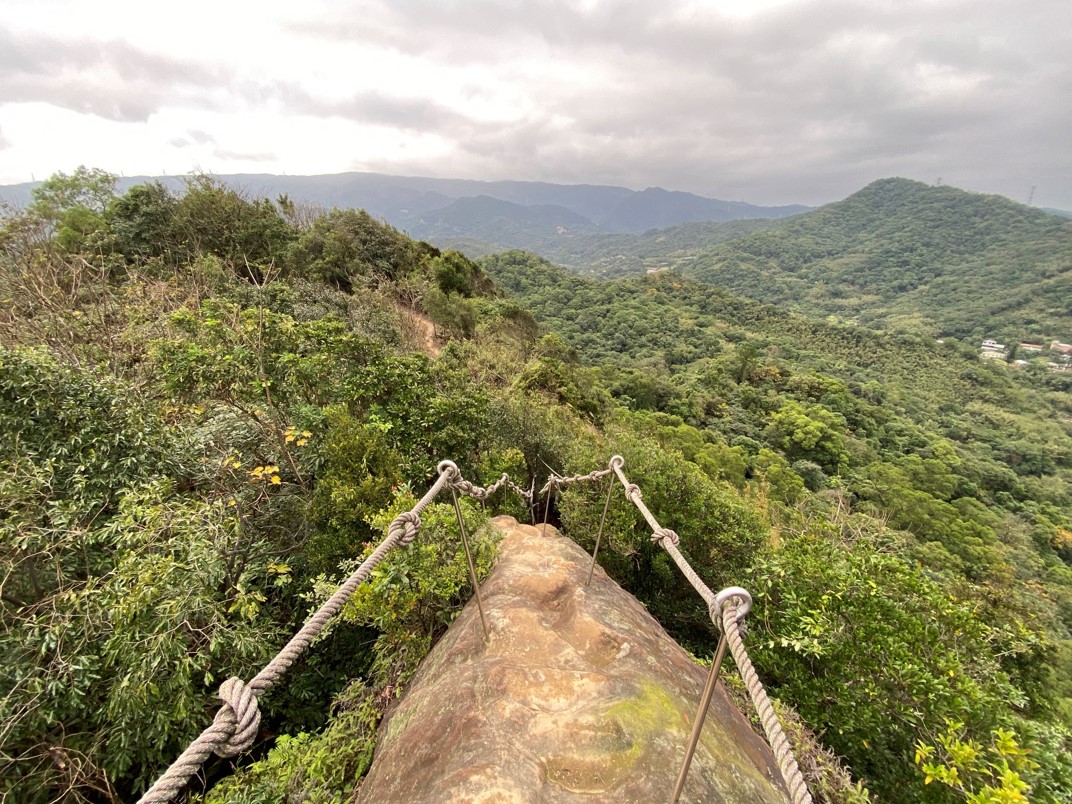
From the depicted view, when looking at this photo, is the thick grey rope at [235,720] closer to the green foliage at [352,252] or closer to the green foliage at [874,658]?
the green foliage at [874,658]

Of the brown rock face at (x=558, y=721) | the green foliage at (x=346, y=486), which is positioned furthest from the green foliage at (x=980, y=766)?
the green foliage at (x=346, y=486)

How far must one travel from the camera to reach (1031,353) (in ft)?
384

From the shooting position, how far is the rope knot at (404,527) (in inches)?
121

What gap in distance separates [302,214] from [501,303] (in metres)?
15.2

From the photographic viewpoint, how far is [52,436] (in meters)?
5.12

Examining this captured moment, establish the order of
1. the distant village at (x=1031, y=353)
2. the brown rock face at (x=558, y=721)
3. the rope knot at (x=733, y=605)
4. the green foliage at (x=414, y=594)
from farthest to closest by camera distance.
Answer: the distant village at (x=1031, y=353) → the green foliage at (x=414, y=594) → the brown rock face at (x=558, y=721) → the rope knot at (x=733, y=605)

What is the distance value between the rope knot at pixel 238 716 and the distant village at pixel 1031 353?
152m

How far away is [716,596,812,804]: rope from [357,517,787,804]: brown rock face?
1.41 metres

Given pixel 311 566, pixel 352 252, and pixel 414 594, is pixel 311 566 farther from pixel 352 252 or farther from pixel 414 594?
pixel 352 252

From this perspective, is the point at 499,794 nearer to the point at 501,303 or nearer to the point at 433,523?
the point at 433,523

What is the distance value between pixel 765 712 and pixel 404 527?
238cm

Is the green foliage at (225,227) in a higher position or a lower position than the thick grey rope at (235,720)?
higher

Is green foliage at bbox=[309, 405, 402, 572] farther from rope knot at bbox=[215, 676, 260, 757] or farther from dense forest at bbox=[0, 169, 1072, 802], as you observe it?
rope knot at bbox=[215, 676, 260, 757]

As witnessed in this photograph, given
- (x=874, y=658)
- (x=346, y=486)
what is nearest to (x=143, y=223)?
(x=346, y=486)
